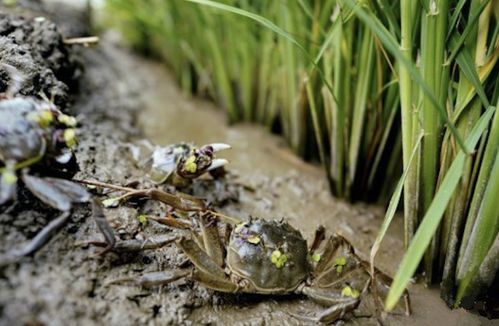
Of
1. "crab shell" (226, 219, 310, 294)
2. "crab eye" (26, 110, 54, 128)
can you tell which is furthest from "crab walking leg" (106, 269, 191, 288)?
"crab eye" (26, 110, 54, 128)

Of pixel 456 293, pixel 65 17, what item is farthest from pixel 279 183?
pixel 65 17

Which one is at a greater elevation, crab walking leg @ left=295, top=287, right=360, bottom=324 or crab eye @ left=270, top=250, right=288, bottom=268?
crab eye @ left=270, top=250, right=288, bottom=268

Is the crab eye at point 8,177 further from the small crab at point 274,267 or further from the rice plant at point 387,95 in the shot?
the rice plant at point 387,95

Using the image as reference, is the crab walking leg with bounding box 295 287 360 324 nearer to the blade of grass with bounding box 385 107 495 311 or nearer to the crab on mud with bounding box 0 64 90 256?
the blade of grass with bounding box 385 107 495 311

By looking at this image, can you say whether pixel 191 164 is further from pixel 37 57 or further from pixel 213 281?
pixel 37 57

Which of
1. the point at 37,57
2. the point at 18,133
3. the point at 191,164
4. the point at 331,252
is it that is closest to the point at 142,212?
the point at 191,164

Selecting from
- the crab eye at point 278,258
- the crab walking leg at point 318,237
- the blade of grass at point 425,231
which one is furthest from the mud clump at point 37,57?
the blade of grass at point 425,231
